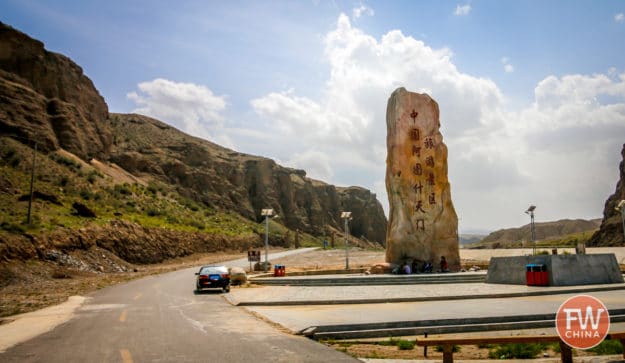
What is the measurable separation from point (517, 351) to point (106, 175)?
67052 millimetres

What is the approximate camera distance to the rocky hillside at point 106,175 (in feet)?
128

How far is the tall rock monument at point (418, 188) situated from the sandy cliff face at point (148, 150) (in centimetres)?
4510

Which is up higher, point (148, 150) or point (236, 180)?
point (148, 150)

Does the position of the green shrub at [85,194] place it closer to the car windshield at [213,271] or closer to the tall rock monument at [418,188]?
the car windshield at [213,271]

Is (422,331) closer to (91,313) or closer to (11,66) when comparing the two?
(91,313)

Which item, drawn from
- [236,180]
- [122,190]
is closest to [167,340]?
[122,190]

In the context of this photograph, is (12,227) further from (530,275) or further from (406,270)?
(530,275)

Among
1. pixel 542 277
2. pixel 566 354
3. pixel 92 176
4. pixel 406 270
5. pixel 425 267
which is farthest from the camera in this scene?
pixel 92 176

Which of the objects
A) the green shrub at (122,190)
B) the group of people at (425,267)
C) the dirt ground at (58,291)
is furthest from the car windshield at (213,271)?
the green shrub at (122,190)

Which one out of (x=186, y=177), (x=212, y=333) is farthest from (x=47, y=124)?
(x=212, y=333)

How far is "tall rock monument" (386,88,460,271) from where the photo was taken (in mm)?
29469

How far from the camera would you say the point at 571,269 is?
19922mm

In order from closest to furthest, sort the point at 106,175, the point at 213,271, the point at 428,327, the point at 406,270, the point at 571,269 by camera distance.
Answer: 1. the point at 428,327
2. the point at 571,269
3. the point at 213,271
4. the point at 406,270
5. the point at 106,175

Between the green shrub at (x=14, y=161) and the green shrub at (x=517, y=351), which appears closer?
the green shrub at (x=517, y=351)
